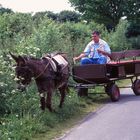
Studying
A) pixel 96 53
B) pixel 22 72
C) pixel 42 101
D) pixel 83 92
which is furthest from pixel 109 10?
pixel 22 72

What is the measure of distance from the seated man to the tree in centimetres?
4195

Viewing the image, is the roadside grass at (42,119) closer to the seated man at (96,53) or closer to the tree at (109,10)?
the seated man at (96,53)

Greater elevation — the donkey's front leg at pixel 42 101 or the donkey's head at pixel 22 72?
the donkey's head at pixel 22 72

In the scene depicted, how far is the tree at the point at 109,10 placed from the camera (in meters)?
56.7

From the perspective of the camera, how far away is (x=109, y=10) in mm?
58031

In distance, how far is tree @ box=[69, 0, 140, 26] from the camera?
56737 mm

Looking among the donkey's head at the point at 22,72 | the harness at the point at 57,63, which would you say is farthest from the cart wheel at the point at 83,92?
the donkey's head at the point at 22,72

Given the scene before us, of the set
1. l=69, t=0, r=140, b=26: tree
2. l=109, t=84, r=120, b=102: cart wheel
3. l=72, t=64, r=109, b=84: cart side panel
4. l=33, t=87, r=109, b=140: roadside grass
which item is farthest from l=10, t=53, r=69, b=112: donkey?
l=69, t=0, r=140, b=26: tree

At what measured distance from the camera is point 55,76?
1219cm

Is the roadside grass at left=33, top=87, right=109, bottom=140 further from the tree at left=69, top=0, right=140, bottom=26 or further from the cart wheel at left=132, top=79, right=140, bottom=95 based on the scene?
the tree at left=69, top=0, right=140, bottom=26

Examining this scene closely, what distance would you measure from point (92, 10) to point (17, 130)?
49.5 metres

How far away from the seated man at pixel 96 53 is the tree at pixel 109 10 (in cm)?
4195

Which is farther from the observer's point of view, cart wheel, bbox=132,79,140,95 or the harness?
cart wheel, bbox=132,79,140,95

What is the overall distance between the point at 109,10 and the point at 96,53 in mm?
43579
